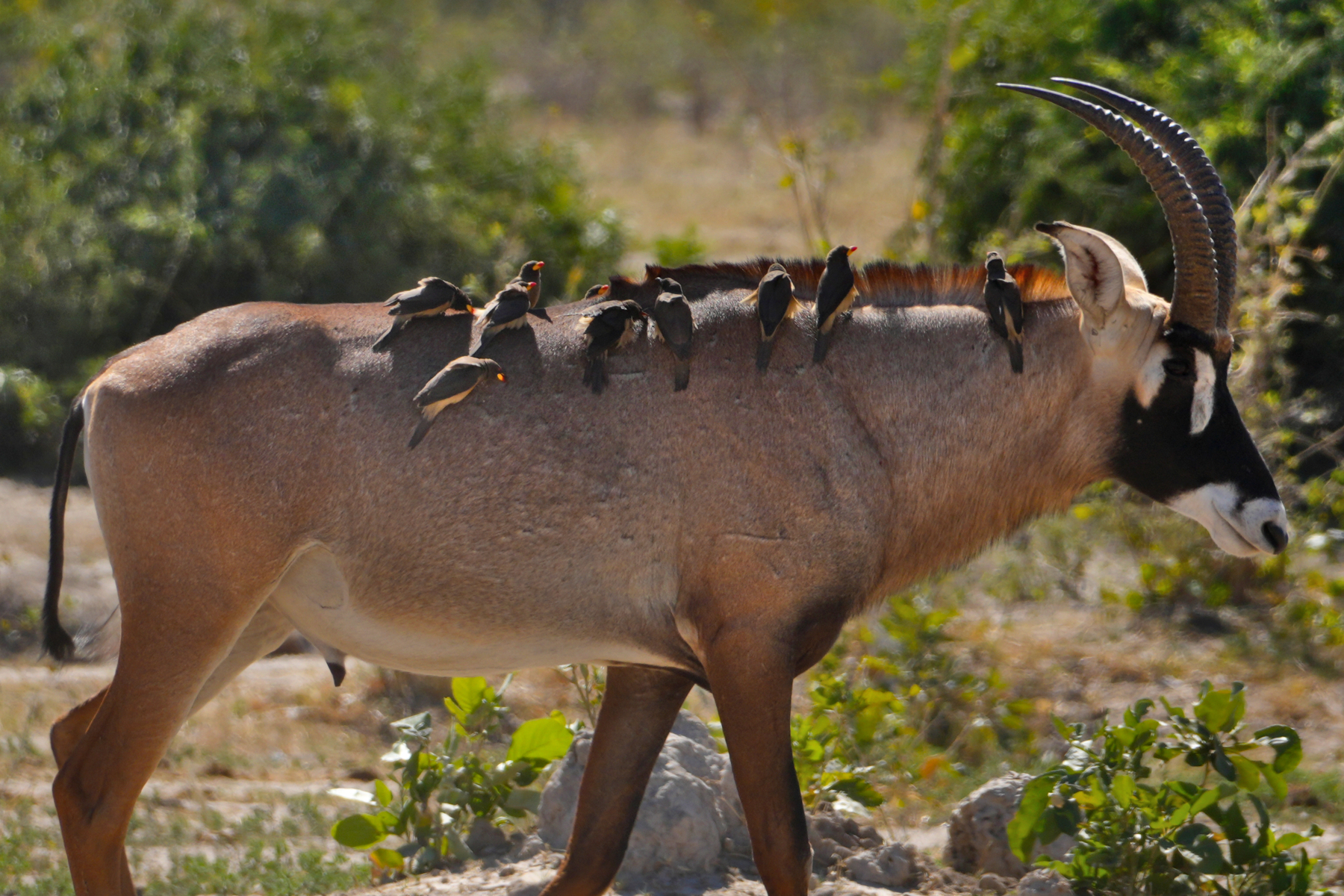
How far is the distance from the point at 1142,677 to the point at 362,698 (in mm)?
4710

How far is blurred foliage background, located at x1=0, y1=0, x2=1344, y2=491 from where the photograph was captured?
1064 cm

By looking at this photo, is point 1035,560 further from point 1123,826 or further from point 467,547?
point 467,547

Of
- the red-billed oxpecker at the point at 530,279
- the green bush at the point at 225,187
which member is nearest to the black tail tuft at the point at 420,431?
the red-billed oxpecker at the point at 530,279

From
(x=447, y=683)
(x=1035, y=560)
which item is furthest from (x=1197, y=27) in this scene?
(x=447, y=683)

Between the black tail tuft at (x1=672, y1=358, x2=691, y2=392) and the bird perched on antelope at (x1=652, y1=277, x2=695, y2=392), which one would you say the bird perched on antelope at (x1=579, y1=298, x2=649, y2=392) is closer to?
the bird perched on antelope at (x1=652, y1=277, x2=695, y2=392)

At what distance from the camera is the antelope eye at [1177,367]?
4.76 meters

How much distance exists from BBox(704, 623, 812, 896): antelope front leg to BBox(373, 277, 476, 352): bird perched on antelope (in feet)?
4.72

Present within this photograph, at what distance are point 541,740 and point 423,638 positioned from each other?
46.3 inches

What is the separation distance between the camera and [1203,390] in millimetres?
4750

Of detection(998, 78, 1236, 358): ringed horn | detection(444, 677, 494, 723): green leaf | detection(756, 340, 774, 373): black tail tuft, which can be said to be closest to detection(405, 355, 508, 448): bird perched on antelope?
detection(756, 340, 774, 373): black tail tuft

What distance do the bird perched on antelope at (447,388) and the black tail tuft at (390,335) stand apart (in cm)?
24

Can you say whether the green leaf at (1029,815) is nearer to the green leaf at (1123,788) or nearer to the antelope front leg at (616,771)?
the green leaf at (1123,788)

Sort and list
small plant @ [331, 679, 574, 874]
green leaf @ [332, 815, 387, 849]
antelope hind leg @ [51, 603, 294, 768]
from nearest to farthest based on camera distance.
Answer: antelope hind leg @ [51, 603, 294, 768], green leaf @ [332, 815, 387, 849], small plant @ [331, 679, 574, 874]

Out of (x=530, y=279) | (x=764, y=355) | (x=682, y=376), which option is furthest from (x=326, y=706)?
(x=764, y=355)
